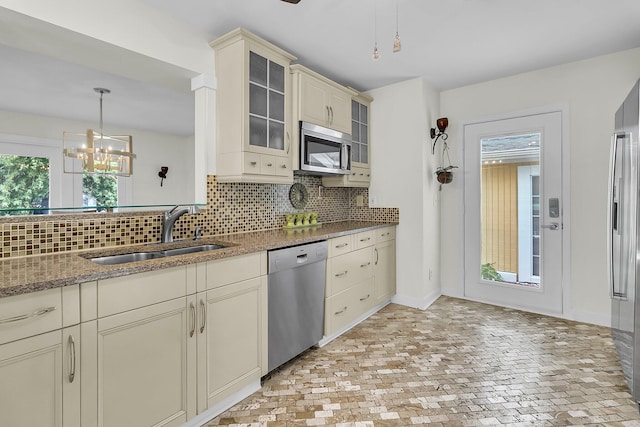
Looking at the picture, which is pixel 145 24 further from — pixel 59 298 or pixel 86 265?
pixel 59 298

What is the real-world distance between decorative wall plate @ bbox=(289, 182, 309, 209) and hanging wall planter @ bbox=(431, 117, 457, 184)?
4.95 feet

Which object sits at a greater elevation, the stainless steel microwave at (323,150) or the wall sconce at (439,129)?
the wall sconce at (439,129)

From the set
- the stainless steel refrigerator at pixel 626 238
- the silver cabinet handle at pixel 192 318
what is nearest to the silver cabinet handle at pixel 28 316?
the silver cabinet handle at pixel 192 318

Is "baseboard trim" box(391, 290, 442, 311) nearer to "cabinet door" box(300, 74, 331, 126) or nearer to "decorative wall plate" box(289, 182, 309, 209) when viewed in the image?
"decorative wall plate" box(289, 182, 309, 209)

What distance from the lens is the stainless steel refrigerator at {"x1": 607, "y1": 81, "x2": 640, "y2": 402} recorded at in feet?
5.66

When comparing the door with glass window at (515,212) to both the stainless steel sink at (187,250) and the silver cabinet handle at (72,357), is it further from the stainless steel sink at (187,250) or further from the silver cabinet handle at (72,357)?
the silver cabinet handle at (72,357)

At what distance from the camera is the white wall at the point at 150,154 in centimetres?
197

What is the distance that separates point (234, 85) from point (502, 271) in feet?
10.6

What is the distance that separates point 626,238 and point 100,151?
3.46m

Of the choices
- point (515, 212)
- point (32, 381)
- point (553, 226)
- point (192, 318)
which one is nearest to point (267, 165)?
point (192, 318)

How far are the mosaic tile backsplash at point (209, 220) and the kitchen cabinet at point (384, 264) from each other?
→ 0.90 ft

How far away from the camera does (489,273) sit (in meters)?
3.45

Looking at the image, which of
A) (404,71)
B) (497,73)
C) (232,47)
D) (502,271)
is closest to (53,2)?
(232,47)

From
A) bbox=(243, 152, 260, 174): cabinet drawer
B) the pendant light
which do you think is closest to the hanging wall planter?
bbox=(243, 152, 260, 174): cabinet drawer
